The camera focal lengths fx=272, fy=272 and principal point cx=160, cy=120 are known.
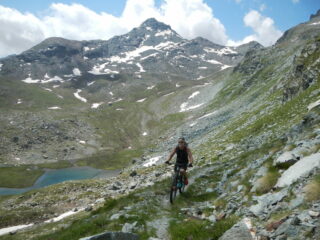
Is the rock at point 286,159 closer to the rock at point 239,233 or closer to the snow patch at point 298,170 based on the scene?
the snow patch at point 298,170

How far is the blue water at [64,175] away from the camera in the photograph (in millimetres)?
111250

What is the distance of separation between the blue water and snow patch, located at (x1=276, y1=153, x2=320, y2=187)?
10141 cm

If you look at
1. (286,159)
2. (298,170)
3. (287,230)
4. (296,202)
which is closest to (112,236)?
(287,230)

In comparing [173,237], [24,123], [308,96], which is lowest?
[173,237]

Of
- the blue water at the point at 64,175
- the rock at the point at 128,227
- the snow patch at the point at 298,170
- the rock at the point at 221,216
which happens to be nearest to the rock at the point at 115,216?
the rock at the point at 128,227

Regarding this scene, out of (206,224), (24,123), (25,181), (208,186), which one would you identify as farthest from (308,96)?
(24,123)

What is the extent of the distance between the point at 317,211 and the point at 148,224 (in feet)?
28.6

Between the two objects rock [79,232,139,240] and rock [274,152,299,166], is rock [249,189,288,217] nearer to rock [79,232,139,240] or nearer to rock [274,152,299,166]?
rock [274,152,299,166]

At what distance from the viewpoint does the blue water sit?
111 metres

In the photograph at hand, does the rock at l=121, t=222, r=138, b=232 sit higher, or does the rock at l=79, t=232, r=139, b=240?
the rock at l=79, t=232, r=139, b=240

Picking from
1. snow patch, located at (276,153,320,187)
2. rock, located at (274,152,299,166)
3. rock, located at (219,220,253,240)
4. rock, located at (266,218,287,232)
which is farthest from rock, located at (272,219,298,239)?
rock, located at (274,152,299,166)

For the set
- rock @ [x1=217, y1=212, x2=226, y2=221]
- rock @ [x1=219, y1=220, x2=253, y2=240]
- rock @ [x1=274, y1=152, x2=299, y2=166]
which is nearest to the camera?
rock @ [x1=219, y1=220, x2=253, y2=240]

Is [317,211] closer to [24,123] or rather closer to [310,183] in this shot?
[310,183]

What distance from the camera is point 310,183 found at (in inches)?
409
